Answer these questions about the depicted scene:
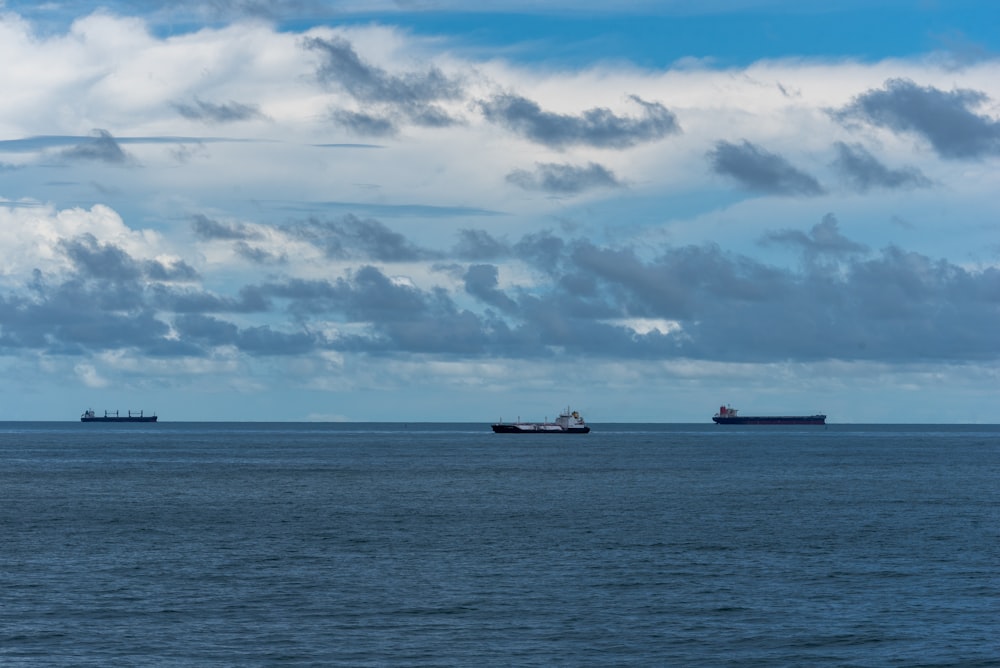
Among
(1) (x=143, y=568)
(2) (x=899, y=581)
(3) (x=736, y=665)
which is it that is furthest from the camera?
(1) (x=143, y=568)

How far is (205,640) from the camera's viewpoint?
54.6 m

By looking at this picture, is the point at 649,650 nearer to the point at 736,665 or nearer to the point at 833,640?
the point at 736,665

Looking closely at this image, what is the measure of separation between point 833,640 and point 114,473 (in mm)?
145649

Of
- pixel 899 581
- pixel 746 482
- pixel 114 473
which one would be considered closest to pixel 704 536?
pixel 899 581

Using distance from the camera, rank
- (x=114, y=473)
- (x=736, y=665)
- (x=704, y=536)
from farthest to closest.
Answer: (x=114, y=473) → (x=704, y=536) → (x=736, y=665)

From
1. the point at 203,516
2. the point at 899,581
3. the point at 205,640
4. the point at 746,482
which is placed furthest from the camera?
the point at 746,482

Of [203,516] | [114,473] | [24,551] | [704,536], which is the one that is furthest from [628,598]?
[114,473]

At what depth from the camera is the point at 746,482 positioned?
6284 inches

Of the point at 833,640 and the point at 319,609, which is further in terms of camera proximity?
the point at 319,609

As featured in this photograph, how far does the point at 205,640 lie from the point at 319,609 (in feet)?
26.7

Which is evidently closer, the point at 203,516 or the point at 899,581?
the point at 899,581

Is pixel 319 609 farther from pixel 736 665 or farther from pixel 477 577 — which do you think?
pixel 736 665

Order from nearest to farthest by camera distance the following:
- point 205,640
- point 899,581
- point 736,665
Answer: point 736,665, point 205,640, point 899,581

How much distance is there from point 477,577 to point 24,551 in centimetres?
3323
